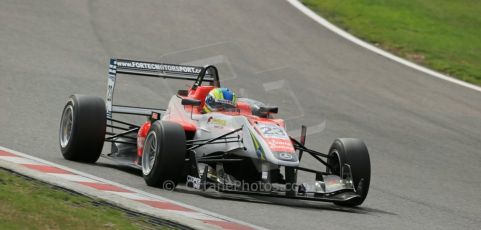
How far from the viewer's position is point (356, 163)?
10.2 meters

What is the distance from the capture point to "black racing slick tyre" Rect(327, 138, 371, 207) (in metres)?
10.0

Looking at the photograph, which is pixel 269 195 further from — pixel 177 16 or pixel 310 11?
pixel 310 11

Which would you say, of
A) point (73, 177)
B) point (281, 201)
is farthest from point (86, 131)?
point (281, 201)

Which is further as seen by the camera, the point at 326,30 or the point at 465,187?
the point at 326,30

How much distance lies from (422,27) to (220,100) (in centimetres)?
1440

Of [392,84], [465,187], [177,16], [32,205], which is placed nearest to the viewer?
[32,205]

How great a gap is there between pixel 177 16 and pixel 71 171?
13.3 m

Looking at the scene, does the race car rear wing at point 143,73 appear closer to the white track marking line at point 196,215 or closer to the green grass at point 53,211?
the green grass at point 53,211

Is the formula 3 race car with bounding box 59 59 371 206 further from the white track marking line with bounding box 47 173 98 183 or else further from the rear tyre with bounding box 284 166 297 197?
the white track marking line with bounding box 47 173 98 183

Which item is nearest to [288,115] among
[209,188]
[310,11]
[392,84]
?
[392,84]

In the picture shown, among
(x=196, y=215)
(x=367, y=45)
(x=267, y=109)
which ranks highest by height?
(x=367, y=45)

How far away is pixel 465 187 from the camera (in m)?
12.7

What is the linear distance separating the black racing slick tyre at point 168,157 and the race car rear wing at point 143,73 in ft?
7.29

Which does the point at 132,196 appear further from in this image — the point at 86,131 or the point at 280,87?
the point at 280,87
